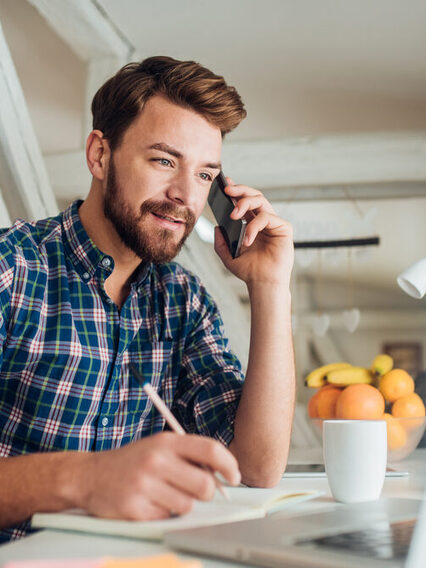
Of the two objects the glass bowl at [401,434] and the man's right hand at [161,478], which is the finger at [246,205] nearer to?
the glass bowl at [401,434]

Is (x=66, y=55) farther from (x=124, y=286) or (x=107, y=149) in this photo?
(x=124, y=286)

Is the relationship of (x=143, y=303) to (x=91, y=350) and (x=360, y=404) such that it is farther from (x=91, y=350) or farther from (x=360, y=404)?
(x=360, y=404)

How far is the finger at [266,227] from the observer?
1.33 metres

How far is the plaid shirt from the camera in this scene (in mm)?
1221

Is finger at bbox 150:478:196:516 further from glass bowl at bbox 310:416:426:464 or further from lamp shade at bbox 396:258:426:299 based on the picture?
glass bowl at bbox 310:416:426:464

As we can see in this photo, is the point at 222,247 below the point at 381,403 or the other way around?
the other way around

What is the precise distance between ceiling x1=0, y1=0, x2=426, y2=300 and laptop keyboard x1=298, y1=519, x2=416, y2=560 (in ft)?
7.79

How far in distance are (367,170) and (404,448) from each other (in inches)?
81.3

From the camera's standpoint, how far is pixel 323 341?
5.26 meters

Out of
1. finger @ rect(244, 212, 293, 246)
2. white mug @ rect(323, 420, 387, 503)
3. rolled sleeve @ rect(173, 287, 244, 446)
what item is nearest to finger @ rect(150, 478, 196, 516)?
white mug @ rect(323, 420, 387, 503)

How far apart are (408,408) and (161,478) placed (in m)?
0.91

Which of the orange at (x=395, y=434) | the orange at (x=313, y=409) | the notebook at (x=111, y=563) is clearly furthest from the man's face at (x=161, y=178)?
the notebook at (x=111, y=563)

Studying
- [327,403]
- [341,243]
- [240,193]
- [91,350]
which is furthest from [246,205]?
[341,243]

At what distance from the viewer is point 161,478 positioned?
0.70 m
